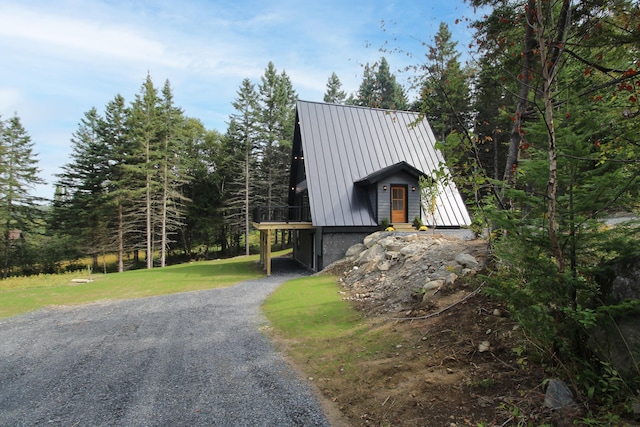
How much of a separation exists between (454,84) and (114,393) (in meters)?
6.73

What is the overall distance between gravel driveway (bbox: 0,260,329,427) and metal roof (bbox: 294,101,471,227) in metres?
7.68

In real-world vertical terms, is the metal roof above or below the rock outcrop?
above

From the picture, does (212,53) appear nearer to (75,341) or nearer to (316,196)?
(316,196)

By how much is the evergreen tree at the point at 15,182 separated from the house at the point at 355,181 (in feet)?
77.0

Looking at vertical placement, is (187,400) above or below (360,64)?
below

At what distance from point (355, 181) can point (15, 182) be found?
97.3 feet

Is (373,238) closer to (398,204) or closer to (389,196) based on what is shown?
(389,196)

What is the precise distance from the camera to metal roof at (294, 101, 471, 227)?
15070mm

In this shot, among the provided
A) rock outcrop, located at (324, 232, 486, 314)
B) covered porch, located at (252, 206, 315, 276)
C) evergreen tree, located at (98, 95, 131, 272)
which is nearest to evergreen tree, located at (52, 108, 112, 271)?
evergreen tree, located at (98, 95, 131, 272)

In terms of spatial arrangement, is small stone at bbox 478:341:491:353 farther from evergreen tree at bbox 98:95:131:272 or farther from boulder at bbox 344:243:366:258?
evergreen tree at bbox 98:95:131:272

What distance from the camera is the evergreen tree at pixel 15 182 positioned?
25.3 metres

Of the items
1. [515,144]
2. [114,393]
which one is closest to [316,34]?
[515,144]

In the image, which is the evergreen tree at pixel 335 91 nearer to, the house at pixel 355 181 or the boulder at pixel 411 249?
the house at pixel 355 181

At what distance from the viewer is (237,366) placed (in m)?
5.29
